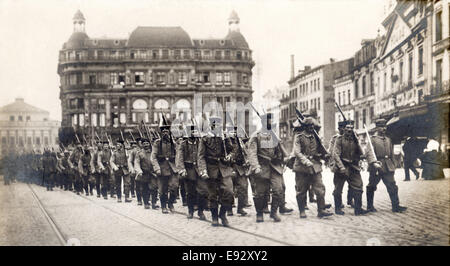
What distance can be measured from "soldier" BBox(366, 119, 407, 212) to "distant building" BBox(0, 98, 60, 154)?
24.7 feet

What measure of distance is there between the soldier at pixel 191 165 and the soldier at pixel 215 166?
83 centimetres

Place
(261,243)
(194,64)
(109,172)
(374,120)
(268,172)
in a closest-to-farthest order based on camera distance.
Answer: (261,243) < (268,172) < (374,120) < (194,64) < (109,172)

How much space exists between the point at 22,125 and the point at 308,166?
7.02 metres

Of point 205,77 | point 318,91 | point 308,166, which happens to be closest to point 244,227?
point 308,166

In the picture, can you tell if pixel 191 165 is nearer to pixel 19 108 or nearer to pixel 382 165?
pixel 382 165

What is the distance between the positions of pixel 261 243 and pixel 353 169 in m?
3.02

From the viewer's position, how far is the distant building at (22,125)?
42.9 feet

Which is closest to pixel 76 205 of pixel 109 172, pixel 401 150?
pixel 109 172

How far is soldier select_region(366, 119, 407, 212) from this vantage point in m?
12.0

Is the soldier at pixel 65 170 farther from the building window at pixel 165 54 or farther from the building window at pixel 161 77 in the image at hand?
the building window at pixel 165 54

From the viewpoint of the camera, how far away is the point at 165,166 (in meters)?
13.9

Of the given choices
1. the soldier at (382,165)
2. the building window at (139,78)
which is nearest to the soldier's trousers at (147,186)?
the building window at (139,78)

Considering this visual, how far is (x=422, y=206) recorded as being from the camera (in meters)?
12.2

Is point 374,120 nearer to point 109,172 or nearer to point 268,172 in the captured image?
point 268,172
